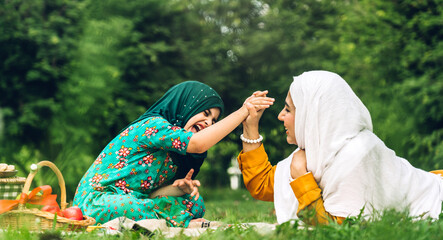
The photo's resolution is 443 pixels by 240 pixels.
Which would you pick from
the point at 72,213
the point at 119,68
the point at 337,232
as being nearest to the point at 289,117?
the point at 337,232

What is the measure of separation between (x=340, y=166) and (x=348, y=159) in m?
0.07

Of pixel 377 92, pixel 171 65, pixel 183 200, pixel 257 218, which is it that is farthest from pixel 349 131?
pixel 171 65

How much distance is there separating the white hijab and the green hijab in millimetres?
833

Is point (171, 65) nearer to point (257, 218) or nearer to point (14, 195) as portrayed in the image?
point (257, 218)

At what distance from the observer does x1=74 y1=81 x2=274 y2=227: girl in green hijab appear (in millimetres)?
3797

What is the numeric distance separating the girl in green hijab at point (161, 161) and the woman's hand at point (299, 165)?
0.50 metres

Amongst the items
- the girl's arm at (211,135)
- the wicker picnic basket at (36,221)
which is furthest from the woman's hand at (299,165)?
the wicker picnic basket at (36,221)

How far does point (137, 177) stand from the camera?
13.1 feet

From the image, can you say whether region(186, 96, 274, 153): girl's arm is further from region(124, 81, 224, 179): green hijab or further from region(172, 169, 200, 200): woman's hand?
region(124, 81, 224, 179): green hijab

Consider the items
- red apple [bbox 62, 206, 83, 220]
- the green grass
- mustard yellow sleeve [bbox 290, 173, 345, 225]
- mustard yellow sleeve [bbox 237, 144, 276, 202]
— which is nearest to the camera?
the green grass

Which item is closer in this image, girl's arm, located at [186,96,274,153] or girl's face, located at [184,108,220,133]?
girl's arm, located at [186,96,274,153]

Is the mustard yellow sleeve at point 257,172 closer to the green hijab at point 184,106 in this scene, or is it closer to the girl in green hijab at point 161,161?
the girl in green hijab at point 161,161

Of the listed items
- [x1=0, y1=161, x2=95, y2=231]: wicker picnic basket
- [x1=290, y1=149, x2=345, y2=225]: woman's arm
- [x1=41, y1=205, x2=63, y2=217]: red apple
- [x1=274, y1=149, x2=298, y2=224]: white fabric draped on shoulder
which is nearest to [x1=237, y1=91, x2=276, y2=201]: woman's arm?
[x1=274, y1=149, x2=298, y2=224]: white fabric draped on shoulder

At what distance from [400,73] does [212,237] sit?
25.6 feet
